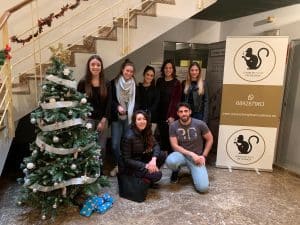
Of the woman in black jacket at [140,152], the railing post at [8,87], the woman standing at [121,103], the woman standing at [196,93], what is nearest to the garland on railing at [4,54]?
the railing post at [8,87]

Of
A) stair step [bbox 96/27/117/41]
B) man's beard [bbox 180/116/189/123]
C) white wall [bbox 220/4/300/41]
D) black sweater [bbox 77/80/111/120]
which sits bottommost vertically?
man's beard [bbox 180/116/189/123]

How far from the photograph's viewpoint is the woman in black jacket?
→ 2.79m

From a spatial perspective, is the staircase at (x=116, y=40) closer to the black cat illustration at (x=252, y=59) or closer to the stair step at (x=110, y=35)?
the stair step at (x=110, y=35)

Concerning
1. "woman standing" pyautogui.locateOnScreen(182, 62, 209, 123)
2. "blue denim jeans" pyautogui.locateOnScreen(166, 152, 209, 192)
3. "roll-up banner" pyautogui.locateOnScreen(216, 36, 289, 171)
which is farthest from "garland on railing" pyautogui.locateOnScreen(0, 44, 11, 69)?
"roll-up banner" pyautogui.locateOnScreen(216, 36, 289, 171)

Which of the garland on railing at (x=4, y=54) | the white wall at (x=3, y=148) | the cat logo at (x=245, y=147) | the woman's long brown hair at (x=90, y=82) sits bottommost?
the cat logo at (x=245, y=147)

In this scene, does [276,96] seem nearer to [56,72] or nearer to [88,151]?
[88,151]

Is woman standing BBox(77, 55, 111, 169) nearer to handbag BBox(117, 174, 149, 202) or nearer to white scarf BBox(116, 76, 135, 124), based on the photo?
white scarf BBox(116, 76, 135, 124)

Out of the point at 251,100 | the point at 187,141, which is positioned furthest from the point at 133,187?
the point at 251,100

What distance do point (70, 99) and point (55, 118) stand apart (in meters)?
0.23

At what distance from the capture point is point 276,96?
10.9 ft

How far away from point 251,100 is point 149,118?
4.41ft

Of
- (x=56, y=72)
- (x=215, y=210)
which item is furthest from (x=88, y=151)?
(x=215, y=210)

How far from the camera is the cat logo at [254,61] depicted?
3283 mm

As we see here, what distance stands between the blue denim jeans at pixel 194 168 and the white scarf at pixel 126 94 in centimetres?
67
